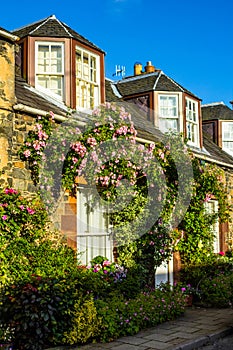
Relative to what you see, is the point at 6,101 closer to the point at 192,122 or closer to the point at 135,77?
the point at 135,77

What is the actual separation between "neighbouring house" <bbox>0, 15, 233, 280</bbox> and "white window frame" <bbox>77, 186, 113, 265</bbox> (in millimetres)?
20

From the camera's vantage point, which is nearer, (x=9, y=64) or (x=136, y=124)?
(x=9, y=64)

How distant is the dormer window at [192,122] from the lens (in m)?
14.8

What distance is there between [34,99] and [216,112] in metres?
9.82

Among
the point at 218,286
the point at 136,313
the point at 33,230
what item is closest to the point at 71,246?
the point at 33,230

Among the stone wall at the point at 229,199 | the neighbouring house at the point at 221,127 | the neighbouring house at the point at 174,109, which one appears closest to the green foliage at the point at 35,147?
the neighbouring house at the point at 174,109

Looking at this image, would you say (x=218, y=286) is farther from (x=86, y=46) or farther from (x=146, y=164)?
(x=86, y=46)

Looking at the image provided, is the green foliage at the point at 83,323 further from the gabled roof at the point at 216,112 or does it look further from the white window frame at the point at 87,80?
the gabled roof at the point at 216,112

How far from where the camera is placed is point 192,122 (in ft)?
48.9

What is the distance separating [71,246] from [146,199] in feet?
7.46

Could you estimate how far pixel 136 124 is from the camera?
12.4m

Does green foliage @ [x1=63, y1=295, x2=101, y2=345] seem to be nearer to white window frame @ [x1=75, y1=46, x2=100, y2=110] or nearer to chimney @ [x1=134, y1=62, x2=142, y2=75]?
white window frame @ [x1=75, y1=46, x2=100, y2=110]

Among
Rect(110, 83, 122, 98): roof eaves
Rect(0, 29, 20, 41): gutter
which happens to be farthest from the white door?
Rect(0, 29, 20, 41): gutter

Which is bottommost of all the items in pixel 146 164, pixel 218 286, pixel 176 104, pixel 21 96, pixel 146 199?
pixel 218 286
